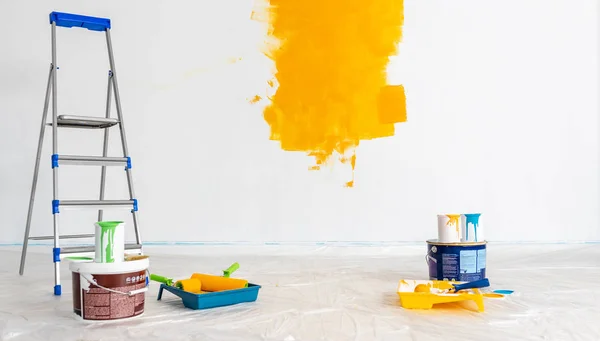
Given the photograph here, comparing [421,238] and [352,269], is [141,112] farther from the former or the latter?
[421,238]

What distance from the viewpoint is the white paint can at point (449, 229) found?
2.19 m

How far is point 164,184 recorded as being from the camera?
3420mm

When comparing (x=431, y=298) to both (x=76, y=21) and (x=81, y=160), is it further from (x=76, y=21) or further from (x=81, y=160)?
(x=76, y=21)

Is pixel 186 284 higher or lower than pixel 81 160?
lower

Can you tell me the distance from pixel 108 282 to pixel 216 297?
1.11 ft

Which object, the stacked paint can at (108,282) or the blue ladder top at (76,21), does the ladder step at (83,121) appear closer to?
the blue ladder top at (76,21)

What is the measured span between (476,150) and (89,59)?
2.49 meters

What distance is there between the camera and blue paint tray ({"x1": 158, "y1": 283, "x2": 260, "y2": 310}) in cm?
173

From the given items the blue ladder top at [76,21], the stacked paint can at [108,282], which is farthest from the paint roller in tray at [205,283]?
the blue ladder top at [76,21]

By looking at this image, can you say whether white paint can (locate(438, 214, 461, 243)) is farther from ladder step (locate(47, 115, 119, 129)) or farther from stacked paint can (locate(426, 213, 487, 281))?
ladder step (locate(47, 115, 119, 129))

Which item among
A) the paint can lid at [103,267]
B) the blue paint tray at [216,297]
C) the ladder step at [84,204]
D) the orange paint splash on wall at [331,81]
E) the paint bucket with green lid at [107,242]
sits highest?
the orange paint splash on wall at [331,81]

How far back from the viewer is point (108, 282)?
160 cm

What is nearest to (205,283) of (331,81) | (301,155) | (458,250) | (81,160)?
(81,160)

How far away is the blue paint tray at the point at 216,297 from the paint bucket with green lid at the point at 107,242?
260mm
